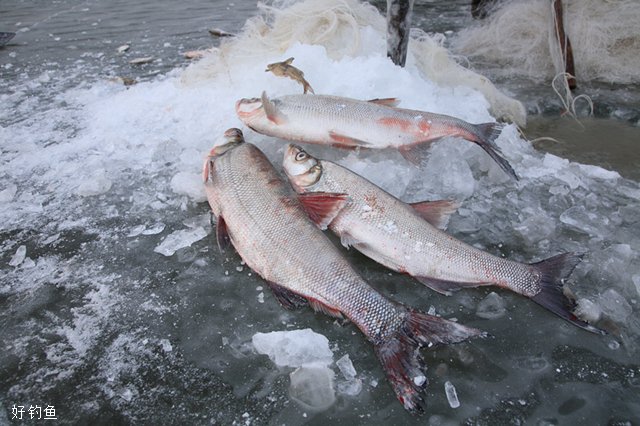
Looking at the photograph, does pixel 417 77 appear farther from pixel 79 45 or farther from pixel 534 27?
pixel 79 45

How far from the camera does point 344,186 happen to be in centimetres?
302

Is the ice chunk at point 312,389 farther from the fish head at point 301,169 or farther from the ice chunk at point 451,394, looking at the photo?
the fish head at point 301,169

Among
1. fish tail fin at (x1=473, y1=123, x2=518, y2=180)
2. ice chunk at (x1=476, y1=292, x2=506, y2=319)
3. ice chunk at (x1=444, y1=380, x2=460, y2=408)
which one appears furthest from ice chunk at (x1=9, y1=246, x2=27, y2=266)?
fish tail fin at (x1=473, y1=123, x2=518, y2=180)

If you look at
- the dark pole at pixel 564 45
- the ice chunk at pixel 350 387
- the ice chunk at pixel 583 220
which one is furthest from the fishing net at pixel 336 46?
the ice chunk at pixel 350 387

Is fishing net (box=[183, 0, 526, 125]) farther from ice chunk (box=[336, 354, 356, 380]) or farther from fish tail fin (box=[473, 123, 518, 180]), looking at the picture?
ice chunk (box=[336, 354, 356, 380])

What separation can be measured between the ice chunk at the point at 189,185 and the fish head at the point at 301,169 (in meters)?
0.81

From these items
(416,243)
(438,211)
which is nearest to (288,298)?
(416,243)

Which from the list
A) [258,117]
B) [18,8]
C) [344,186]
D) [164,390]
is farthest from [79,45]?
[164,390]

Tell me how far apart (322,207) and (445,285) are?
0.89m

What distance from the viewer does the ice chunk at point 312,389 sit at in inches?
83.0

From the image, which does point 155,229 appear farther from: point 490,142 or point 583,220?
point 583,220

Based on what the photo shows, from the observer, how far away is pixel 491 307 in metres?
2.58

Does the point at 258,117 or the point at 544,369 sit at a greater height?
the point at 258,117

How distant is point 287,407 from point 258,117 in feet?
7.80
